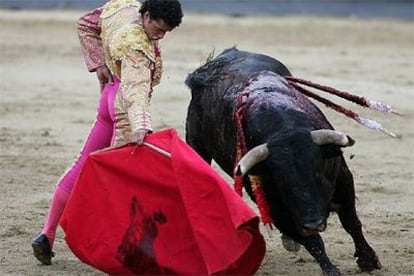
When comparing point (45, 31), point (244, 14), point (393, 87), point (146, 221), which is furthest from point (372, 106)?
point (244, 14)

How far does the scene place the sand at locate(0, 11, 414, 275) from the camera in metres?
5.72

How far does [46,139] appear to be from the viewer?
28.8 ft

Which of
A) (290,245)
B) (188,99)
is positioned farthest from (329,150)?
(188,99)

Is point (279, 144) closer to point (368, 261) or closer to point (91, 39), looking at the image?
point (368, 261)

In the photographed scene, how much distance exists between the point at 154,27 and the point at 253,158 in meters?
0.70

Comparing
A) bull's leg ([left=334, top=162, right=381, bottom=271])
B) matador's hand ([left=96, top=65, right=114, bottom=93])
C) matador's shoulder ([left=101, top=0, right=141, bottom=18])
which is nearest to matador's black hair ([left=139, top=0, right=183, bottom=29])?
matador's shoulder ([left=101, top=0, right=141, bottom=18])

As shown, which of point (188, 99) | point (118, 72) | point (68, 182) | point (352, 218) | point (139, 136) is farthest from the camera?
Answer: point (188, 99)

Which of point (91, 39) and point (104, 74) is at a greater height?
A: point (91, 39)

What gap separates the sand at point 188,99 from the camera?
5719mm

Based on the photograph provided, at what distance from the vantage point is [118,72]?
4.92m

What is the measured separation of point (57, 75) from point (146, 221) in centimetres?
782

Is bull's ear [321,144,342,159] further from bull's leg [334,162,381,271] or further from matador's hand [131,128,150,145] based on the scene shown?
matador's hand [131,128,150,145]

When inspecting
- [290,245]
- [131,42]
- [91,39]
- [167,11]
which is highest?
[167,11]

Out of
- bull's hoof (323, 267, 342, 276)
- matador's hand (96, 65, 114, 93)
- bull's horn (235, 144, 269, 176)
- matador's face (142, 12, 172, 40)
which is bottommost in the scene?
bull's hoof (323, 267, 342, 276)
